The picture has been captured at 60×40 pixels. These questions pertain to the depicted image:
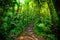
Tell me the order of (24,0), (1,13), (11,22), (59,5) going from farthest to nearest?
(24,0) → (11,22) → (1,13) → (59,5)

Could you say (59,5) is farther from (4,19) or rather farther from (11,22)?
(11,22)

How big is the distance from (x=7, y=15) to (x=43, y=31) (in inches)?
82.4

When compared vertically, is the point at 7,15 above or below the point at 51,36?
above

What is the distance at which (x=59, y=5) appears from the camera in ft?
5.89

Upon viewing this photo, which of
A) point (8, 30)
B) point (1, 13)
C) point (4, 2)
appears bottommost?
point (8, 30)

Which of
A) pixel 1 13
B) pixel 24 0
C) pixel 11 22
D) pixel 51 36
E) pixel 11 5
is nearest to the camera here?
pixel 51 36

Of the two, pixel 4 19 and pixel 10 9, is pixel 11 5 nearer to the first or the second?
pixel 10 9

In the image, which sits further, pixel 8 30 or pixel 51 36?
pixel 8 30

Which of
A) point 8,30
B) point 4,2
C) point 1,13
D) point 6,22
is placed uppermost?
point 4,2

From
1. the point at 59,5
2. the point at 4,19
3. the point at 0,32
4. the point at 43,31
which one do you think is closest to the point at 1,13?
the point at 4,19

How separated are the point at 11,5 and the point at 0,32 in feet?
4.36

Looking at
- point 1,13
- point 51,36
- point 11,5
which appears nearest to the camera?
point 51,36

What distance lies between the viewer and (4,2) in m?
6.37

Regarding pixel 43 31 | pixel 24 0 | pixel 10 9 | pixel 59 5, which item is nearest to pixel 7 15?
pixel 10 9
